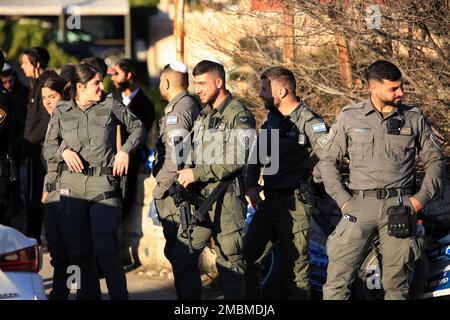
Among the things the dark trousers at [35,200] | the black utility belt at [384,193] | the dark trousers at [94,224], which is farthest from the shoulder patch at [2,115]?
the black utility belt at [384,193]


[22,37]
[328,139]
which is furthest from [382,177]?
[22,37]

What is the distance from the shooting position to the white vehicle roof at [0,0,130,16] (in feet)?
55.1

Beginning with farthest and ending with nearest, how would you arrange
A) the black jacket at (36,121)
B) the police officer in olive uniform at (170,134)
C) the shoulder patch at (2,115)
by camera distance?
the black jacket at (36,121), the shoulder patch at (2,115), the police officer in olive uniform at (170,134)

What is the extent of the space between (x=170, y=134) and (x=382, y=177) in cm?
176

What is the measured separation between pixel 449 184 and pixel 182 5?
3258mm

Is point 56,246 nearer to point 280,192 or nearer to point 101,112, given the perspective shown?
point 101,112

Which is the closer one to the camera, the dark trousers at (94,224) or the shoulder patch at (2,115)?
the dark trousers at (94,224)

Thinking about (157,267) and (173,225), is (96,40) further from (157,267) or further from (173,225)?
(173,225)

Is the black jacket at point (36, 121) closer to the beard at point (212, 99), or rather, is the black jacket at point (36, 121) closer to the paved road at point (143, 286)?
the paved road at point (143, 286)

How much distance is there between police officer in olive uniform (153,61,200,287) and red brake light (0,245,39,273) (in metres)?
1.93

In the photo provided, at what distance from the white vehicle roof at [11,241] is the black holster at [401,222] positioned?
7.63 ft

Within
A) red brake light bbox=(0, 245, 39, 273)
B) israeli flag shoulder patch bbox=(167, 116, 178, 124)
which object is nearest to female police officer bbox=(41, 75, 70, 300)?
israeli flag shoulder patch bbox=(167, 116, 178, 124)

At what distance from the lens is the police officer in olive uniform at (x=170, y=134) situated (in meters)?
7.52
